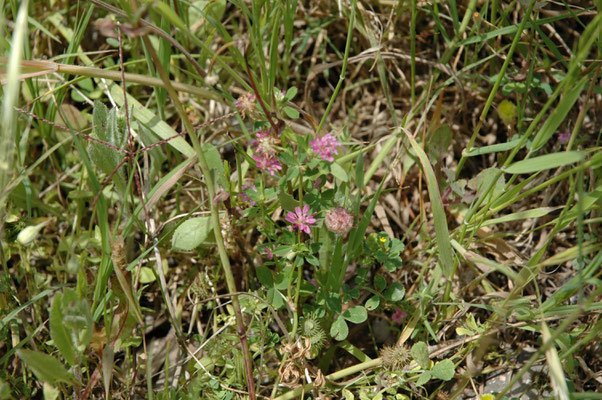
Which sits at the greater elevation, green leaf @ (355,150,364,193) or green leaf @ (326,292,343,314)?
green leaf @ (355,150,364,193)

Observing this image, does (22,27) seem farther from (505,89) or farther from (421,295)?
(505,89)

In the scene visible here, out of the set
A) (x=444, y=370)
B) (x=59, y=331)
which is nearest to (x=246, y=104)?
(x=59, y=331)

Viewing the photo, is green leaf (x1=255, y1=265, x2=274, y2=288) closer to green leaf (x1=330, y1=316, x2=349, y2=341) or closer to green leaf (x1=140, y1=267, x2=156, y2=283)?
green leaf (x1=330, y1=316, x2=349, y2=341)

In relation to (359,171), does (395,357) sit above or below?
below

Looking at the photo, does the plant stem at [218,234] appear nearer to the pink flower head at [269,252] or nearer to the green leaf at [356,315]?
the pink flower head at [269,252]

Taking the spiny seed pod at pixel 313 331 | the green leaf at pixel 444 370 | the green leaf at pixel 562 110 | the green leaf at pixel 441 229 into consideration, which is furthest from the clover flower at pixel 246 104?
the green leaf at pixel 444 370

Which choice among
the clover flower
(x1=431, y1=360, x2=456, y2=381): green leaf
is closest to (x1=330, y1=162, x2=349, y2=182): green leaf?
the clover flower

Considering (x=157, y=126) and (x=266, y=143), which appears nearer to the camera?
(x=266, y=143)

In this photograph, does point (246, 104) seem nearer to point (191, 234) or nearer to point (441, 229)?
point (191, 234)
